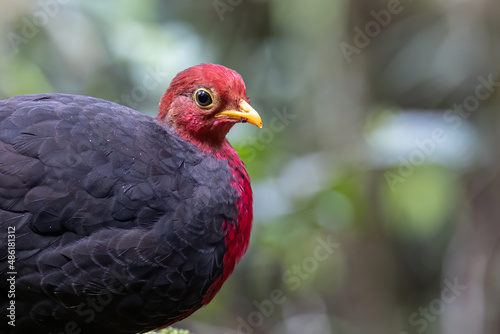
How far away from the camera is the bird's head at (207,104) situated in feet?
10.6

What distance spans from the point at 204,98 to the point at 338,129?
308 cm

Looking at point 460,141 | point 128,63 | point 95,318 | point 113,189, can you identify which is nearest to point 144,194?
point 113,189

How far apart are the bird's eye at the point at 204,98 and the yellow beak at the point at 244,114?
0.26 ft

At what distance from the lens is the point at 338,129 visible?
6.09 m

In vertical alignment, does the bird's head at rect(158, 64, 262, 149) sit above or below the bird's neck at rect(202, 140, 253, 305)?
above

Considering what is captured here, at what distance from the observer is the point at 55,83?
518cm

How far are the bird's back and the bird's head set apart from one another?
0.27 meters

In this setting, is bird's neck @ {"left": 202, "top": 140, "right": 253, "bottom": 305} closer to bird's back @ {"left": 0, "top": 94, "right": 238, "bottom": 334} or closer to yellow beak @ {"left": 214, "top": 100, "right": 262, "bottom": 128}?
bird's back @ {"left": 0, "top": 94, "right": 238, "bottom": 334}

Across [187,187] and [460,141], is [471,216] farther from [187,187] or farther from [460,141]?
[187,187]

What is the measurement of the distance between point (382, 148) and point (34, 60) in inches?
119

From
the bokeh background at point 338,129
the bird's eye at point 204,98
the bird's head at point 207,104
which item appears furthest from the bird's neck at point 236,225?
the bokeh background at point 338,129

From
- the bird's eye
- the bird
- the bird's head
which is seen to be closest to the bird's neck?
the bird

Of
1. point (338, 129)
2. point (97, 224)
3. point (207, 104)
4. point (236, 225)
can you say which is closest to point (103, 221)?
point (97, 224)

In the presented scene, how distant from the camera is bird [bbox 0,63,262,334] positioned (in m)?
2.81
